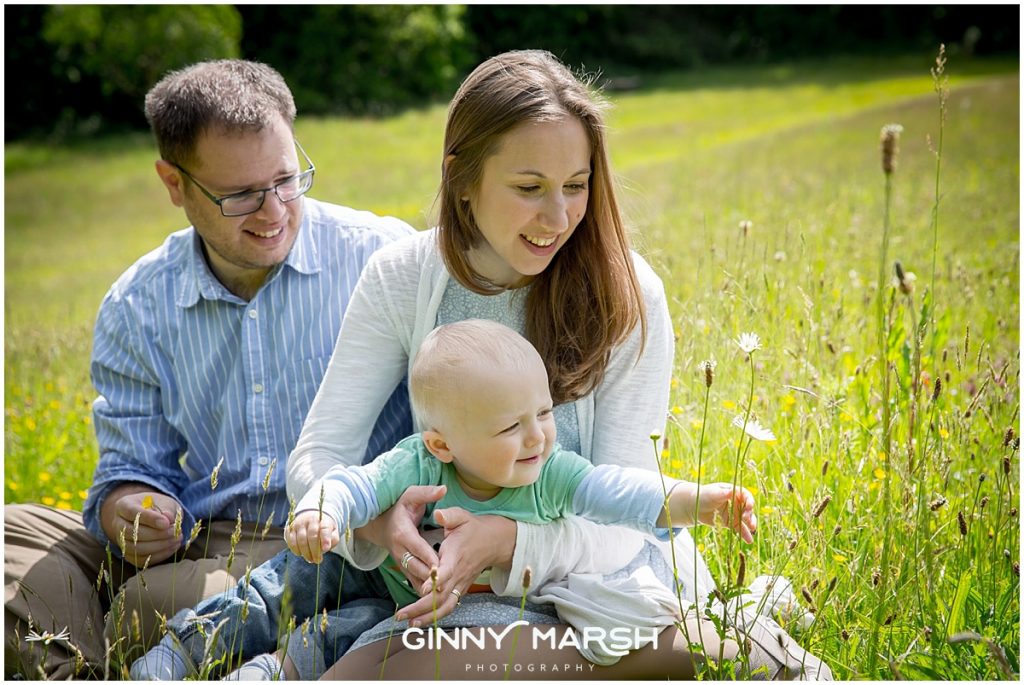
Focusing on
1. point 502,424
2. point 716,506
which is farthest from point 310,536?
point 716,506

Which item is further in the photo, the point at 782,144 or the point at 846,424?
the point at 782,144

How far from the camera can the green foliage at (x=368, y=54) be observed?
13.4 meters

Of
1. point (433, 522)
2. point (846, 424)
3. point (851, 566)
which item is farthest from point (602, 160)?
point (846, 424)

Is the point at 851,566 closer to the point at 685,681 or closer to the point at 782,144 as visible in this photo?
the point at 685,681

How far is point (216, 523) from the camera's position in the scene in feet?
9.05

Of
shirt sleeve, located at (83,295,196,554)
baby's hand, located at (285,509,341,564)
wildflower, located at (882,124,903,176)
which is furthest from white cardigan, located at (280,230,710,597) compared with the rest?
wildflower, located at (882,124,903,176)

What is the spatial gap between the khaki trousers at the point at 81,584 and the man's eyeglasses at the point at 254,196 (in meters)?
0.81

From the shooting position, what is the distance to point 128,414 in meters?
2.80

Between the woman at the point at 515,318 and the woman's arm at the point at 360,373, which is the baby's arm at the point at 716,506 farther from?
the woman's arm at the point at 360,373

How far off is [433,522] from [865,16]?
597 inches

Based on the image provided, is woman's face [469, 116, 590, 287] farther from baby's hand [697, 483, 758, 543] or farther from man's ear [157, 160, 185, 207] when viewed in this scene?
man's ear [157, 160, 185, 207]

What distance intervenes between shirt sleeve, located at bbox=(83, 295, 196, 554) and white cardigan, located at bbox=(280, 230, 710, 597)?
0.62 m

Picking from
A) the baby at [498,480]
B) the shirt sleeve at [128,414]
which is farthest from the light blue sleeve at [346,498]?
the shirt sleeve at [128,414]

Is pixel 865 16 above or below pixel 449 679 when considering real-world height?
above
